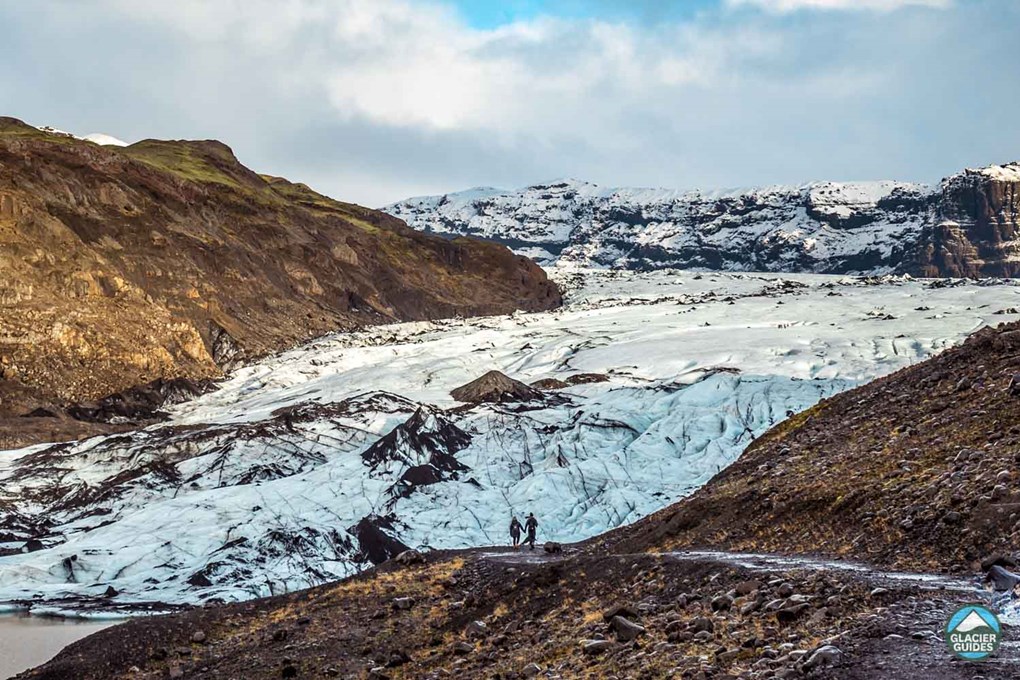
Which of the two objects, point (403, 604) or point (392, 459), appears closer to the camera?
point (403, 604)

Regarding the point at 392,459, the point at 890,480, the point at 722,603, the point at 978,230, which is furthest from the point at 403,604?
the point at 978,230

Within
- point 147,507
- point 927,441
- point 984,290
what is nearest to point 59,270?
point 147,507

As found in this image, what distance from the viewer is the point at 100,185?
87625mm

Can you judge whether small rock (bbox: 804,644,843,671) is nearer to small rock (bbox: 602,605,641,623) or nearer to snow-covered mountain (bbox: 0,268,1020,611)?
small rock (bbox: 602,605,641,623)

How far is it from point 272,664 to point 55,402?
52619mm

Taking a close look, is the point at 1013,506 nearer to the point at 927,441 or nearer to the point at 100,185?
the point at 927,441

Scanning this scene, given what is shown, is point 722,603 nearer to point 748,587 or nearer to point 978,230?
point 748,587

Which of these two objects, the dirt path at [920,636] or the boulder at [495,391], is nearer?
the dirt path at [920,636]

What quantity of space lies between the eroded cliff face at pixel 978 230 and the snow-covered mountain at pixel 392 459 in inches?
3829

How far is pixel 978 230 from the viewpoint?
170m

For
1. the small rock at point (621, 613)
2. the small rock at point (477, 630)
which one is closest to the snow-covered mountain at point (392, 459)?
the small rock at point (477, 630)

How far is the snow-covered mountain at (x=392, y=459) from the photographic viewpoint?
3806 cm

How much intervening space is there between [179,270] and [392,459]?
44470 mm

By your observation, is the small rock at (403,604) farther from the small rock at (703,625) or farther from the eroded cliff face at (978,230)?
the eroded cliff face at (978,230)
